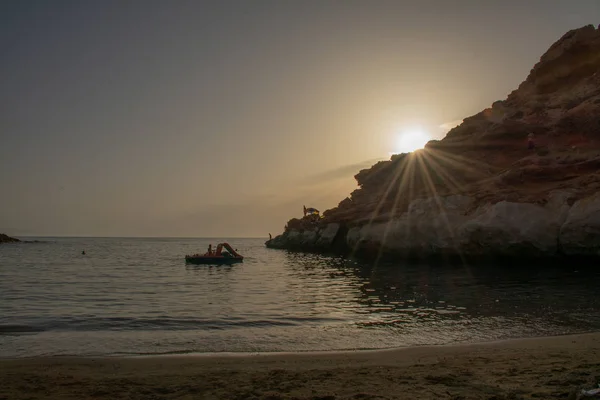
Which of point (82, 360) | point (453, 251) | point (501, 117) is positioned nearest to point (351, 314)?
point (82, 360)

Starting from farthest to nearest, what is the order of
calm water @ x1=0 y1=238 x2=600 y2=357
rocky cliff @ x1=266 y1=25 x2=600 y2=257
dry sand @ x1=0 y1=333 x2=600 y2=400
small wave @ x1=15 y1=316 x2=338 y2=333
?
rocky cliff @ x1=266 y1=25 x2=600 y2=257, small wave @ x1=15 y1=316 x2=338 y2=333, calm water @ x1=0 y1=238 x2=600 y2=357, dry sand @ x1=0 y1=333 x2=600 y2=400

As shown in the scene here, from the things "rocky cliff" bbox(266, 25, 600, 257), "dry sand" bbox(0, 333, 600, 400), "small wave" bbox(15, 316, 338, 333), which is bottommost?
"small wave" bbox(15, 316, 338, 333)

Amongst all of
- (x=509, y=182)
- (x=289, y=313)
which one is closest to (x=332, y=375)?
(x=289, y=313)

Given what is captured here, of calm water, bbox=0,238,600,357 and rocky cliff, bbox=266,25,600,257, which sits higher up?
rocky cliff, bbox=266,25,600,257

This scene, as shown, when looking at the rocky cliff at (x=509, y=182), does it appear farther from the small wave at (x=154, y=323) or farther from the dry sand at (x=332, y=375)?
the dry sand at (x=332, y=375)

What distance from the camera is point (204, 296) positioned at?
74.8 ft

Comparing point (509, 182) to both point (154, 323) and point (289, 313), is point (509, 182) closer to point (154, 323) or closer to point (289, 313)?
point (289, 313)

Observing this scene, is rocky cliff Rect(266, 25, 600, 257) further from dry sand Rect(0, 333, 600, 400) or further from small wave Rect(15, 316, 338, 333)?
dry sand Rect(0, 333, 600, 400)

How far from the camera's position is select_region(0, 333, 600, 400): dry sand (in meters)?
A: 6.80

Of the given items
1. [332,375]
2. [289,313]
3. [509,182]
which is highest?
[509,182]

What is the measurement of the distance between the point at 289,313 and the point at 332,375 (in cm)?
907

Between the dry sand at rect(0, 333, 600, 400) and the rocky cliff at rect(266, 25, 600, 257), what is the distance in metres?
21.2

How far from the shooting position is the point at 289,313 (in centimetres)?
1709

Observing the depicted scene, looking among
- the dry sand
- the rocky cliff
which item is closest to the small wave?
the dry sand
